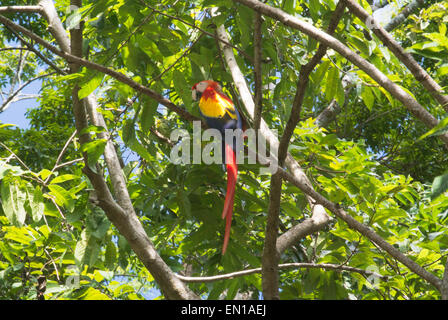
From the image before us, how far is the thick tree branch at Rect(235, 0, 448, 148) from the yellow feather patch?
0.92 m

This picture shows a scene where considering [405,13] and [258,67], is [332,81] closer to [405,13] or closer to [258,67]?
[258,67]

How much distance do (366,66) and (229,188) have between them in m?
0.97

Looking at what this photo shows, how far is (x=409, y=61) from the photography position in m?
1.74

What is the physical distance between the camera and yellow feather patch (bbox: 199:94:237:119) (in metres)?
2.88

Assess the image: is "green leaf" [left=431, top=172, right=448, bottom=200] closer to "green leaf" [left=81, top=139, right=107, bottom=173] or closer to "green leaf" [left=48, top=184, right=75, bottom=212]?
"green leaf" [left=81, top=139, right=107, bottom=173]

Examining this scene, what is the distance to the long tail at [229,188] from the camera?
7.82ft

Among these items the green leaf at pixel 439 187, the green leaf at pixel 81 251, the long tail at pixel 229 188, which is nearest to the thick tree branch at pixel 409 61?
the green leaf at pixel 439 187

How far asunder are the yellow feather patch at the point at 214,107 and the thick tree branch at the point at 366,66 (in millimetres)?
917

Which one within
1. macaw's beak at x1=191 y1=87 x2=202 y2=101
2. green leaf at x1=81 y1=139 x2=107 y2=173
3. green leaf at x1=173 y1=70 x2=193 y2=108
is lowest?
green leaf at x1=81 y1=139 x2=107 y2=173

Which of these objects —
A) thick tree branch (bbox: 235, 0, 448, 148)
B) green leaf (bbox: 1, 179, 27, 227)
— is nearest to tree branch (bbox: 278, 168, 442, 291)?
thick tree branch (bbox: 235, 0, 448, 148)

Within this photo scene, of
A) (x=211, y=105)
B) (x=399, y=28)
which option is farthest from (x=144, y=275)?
(x=399, y=28)

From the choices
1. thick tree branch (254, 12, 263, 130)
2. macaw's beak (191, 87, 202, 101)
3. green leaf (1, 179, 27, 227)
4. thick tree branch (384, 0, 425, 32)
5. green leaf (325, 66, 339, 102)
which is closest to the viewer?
thick tree branch (254, 12, 263, 130)
